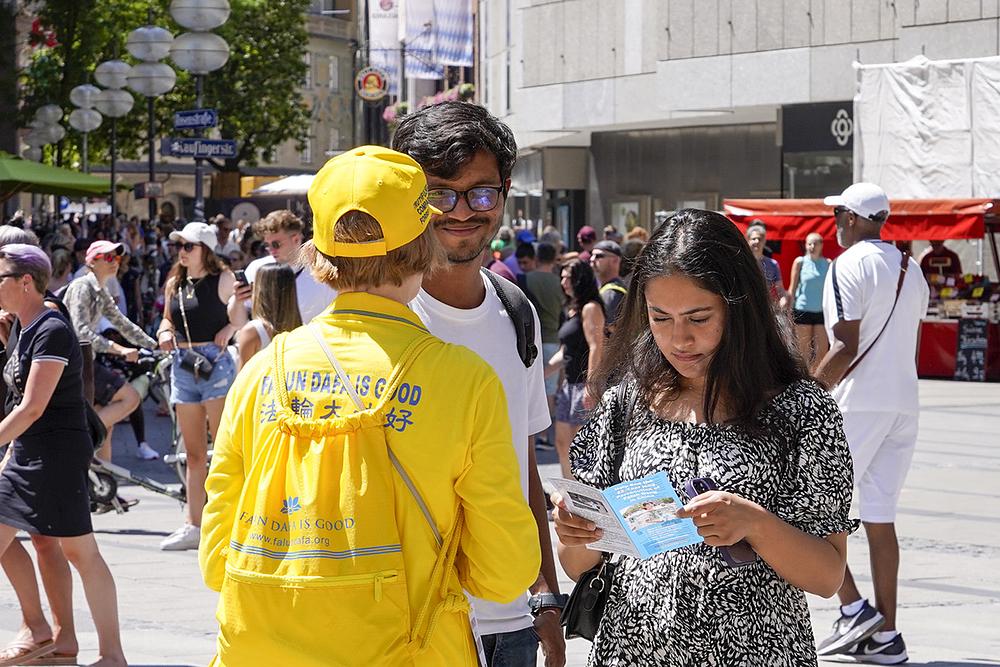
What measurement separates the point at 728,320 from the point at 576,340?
8.38 m

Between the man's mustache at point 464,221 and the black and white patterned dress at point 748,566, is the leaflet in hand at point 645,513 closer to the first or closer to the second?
the black and white patterned dress at point 748,566

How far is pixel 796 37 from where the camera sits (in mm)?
33219

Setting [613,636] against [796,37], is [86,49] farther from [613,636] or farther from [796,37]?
[613,636]

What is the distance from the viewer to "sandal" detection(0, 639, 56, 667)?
6.90m

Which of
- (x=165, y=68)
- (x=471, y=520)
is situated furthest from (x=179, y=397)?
(x=165, y=68)

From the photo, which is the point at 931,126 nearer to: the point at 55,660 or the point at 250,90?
the point at 55,660

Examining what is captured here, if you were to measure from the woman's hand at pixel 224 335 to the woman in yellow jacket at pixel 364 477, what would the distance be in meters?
7.73

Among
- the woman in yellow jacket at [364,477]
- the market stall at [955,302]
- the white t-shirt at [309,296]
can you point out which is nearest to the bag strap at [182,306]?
the white t-shirt at [309,296]

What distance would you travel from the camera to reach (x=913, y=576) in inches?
355

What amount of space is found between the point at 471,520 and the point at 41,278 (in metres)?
4.38

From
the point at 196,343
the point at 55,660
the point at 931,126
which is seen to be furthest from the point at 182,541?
the point at 931,126

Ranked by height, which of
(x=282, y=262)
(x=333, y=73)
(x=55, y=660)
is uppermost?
(x=333, y=73)

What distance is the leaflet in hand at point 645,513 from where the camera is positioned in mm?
3111

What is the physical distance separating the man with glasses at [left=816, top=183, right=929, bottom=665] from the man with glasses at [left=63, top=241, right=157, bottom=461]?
21.1 feet
